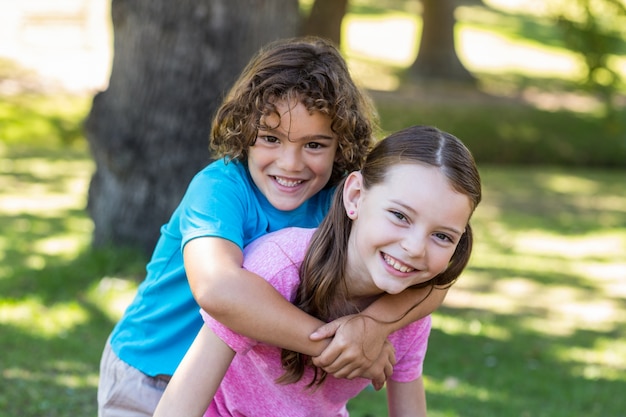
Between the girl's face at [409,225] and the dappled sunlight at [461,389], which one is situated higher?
the girl's face at [409,225]

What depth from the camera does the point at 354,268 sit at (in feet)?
8.71

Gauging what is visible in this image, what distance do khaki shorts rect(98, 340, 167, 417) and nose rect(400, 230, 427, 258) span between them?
3.67 feet

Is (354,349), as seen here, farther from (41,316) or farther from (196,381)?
(41,316)

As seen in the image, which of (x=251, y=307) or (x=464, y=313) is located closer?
(x=251, y=307)

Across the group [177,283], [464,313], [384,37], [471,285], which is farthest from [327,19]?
[384,37]

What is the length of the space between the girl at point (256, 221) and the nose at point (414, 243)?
0.90 ft

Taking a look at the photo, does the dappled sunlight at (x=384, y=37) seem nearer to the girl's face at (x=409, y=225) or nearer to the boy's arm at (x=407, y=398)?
the boy's arm at (x=407, y=398)

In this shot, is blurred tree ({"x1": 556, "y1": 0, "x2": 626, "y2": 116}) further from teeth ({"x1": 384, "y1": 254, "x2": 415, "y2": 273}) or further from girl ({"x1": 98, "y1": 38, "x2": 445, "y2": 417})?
teeth ({"x1": 384, "y1": 254, "x2": 415, "y2": 273})

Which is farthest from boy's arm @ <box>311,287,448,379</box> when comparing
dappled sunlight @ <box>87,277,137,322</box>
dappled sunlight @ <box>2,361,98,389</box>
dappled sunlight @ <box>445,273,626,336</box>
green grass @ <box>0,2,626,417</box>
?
dappled sunlight @ <box>445,273,626,336</box>

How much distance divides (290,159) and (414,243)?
2.03 ft

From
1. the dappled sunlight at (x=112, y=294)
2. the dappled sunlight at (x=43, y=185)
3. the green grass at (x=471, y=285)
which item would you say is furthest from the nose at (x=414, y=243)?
the dappled sunlight at (x=43, y=185)

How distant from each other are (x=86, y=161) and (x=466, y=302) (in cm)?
668

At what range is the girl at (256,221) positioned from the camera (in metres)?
2.56

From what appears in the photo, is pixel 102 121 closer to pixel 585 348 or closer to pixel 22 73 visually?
pixel 585 348
